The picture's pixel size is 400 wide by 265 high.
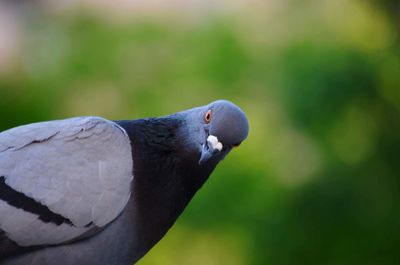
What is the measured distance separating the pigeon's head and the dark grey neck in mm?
128

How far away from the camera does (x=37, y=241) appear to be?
337 cm

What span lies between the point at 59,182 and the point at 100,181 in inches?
6.8

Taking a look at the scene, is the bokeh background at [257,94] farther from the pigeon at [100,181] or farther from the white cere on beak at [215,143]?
the white cere on beak at [215,143]

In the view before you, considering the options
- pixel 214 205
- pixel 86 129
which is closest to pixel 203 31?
pixel 214 205

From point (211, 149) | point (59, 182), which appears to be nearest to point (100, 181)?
point (59, 182)

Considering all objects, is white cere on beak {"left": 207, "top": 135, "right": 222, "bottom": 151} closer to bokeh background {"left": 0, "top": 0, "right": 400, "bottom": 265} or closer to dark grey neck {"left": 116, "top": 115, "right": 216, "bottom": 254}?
dark grey neck {"left": 116, "top": 115, "right": 216, "bottom": 254}

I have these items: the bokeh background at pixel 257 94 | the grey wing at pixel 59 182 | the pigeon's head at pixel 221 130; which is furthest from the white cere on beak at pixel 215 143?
the bokeh background at pixel 257 94

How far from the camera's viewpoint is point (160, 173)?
3.66m

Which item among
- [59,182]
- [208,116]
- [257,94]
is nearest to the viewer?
[59,182]

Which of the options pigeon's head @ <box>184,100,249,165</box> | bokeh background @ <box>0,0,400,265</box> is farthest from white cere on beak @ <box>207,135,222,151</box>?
bokeh background @ <box>0,0,400,265</box>

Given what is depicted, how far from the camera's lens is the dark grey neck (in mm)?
3590

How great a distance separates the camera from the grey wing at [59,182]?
3.38 metres

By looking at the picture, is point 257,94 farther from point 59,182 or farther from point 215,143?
point 59,182

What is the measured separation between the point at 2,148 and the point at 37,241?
1.49 ft
